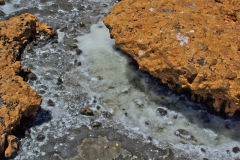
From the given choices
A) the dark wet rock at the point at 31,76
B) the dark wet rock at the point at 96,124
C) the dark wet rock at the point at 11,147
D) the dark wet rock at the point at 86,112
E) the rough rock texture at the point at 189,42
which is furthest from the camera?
the dark wet rock at the point at 31,76

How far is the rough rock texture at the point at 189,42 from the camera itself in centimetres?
309

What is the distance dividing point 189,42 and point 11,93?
2.06m

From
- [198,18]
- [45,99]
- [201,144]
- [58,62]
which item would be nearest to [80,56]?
[58,62]

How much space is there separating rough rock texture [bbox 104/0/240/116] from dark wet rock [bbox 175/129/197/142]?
454 mm

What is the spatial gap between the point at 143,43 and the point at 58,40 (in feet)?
5.57

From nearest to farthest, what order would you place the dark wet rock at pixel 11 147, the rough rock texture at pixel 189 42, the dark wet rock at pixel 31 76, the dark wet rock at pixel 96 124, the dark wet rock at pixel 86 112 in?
the dark wet rock at pixel 11 147 < the rough rock texture at pixel 189 42 < the dark wet rock at pixel 96 124 < the dark wet rock at pixel 86 112 < the dark wet rock at pixel 31 76

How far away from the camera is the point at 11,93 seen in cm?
321

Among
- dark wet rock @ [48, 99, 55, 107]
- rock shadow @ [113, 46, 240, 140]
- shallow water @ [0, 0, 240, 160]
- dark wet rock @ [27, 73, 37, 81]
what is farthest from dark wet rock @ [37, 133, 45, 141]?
rock shadow @ [113, 46, 240, 140]

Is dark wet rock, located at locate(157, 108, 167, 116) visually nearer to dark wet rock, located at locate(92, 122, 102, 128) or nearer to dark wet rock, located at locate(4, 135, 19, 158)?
dark wet rock, located at locate(92, 122, 102, 128)

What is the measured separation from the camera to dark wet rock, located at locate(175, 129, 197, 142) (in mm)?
3287

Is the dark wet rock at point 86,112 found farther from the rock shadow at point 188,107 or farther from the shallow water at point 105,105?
the rock shadow at point 188,107

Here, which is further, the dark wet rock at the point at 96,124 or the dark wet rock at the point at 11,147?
the dark wet rock at the point at 96,124

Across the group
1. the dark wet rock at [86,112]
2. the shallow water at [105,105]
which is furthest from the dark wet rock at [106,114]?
the dark wet rock at [86,112]

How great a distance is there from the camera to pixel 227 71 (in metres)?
3.06
